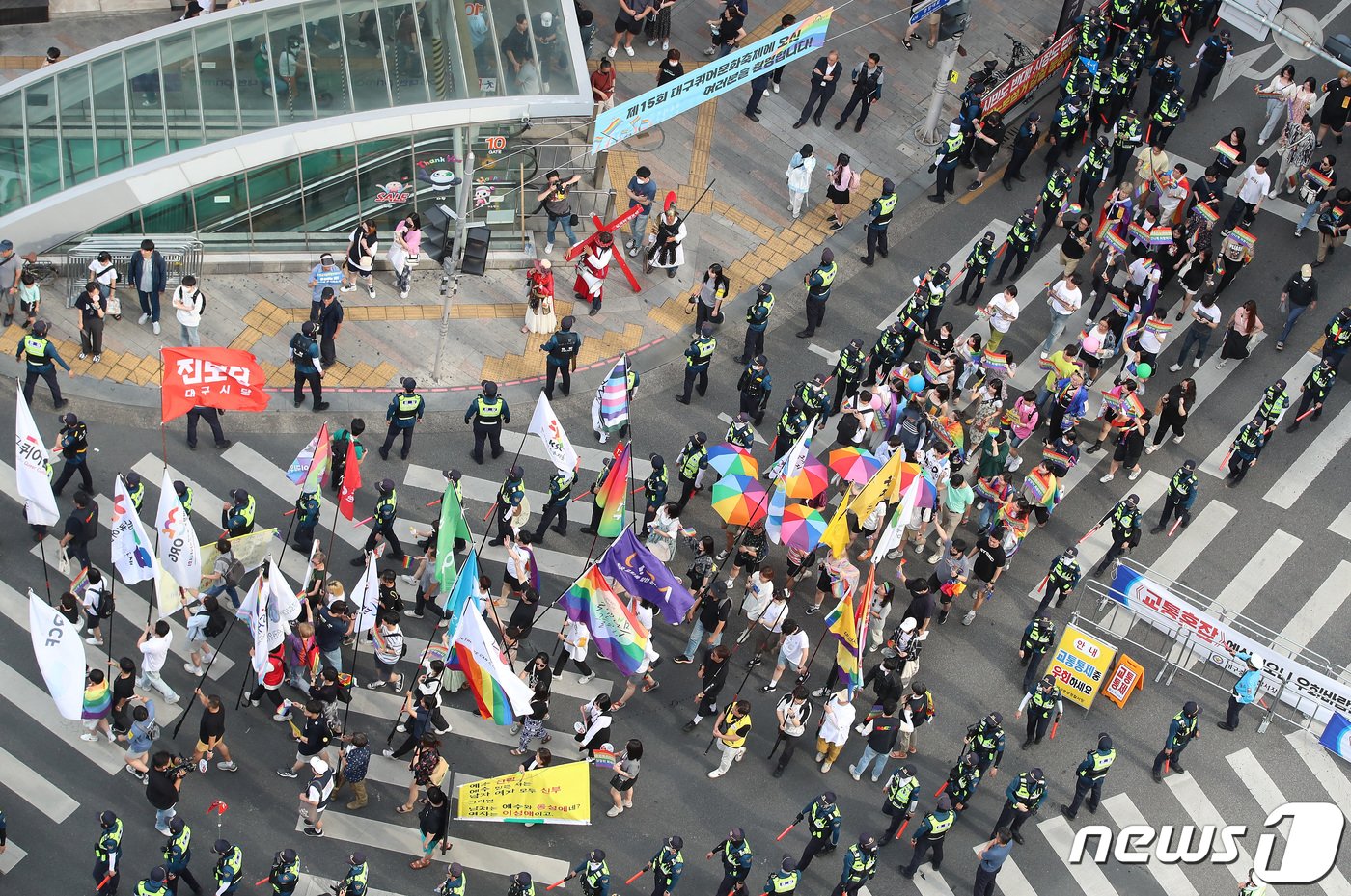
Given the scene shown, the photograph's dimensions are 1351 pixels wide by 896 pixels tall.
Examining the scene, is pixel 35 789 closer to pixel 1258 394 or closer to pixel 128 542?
pixel 128 542

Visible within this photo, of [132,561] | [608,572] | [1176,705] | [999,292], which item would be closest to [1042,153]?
[999,292]

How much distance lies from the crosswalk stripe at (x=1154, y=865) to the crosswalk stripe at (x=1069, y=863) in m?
0.74

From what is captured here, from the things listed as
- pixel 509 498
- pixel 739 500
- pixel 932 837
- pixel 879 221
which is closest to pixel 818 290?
pixel 879 221

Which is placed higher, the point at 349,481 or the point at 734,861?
the point at 349,481

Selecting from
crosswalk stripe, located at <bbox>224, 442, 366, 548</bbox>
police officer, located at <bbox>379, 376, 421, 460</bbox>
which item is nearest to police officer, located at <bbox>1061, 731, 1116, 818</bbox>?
crosswalk stripe, located at <bbox>224, 442, 366, 548</bbox>

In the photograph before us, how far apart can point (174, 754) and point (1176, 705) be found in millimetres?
14903

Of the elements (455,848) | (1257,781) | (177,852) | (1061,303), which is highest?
(1061,303)

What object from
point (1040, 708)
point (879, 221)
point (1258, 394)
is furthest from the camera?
point (879, 221)

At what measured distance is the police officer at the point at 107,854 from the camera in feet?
Result: 80.1

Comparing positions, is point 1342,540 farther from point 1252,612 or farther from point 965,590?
point 965,590

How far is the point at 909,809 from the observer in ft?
88.8

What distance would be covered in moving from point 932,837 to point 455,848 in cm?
652

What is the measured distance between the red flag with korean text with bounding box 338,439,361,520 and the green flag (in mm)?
1511

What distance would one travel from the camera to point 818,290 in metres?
33.9
